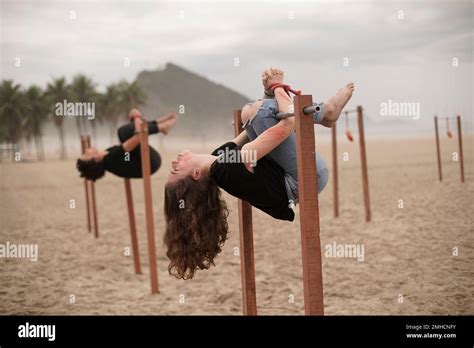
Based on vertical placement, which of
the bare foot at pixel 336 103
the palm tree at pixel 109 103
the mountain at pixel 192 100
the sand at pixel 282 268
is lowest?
the sand at pixel 282 268

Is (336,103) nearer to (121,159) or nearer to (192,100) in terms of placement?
(121,159)

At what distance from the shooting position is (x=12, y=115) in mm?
42156

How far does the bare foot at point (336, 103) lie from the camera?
8.45 ft

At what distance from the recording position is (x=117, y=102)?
59750 mm

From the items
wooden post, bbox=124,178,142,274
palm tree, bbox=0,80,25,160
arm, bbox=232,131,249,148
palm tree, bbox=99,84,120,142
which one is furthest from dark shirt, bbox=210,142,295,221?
palm tree, bbox=99,84,120,142

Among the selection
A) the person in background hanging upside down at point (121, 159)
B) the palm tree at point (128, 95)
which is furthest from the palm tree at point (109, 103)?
the person in background hanging upside down at point (121, 159)

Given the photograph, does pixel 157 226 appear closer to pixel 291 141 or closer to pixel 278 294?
pixel 278 294

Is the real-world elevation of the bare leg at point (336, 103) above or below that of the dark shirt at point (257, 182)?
above

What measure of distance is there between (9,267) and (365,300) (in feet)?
13.7

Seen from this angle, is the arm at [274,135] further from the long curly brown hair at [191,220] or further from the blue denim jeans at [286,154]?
the long curly brown hair at [191,220]

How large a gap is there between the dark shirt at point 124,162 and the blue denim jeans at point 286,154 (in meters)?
2.90

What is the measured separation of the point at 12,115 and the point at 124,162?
3984 centimetres

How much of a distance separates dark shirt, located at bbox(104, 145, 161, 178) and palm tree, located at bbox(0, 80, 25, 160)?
116ft
